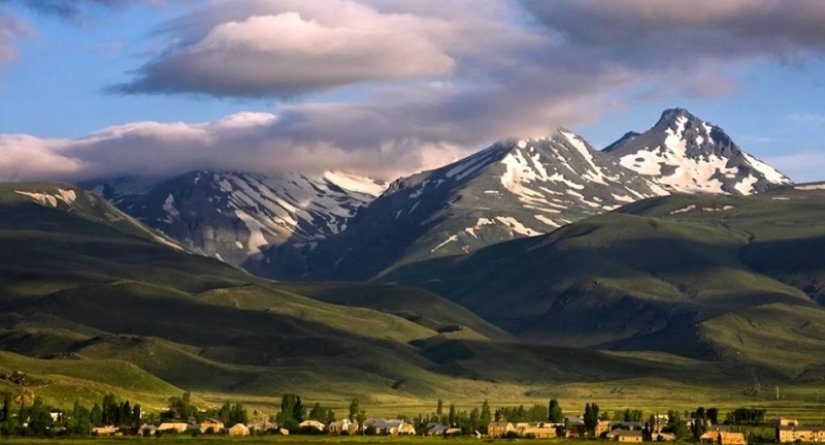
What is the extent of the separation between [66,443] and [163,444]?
1166 centimetres

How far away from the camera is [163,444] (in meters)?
200

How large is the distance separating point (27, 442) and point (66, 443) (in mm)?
4633

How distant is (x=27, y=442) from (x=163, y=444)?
53.4ft

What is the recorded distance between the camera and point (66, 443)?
654ft

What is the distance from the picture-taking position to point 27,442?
652 feet
